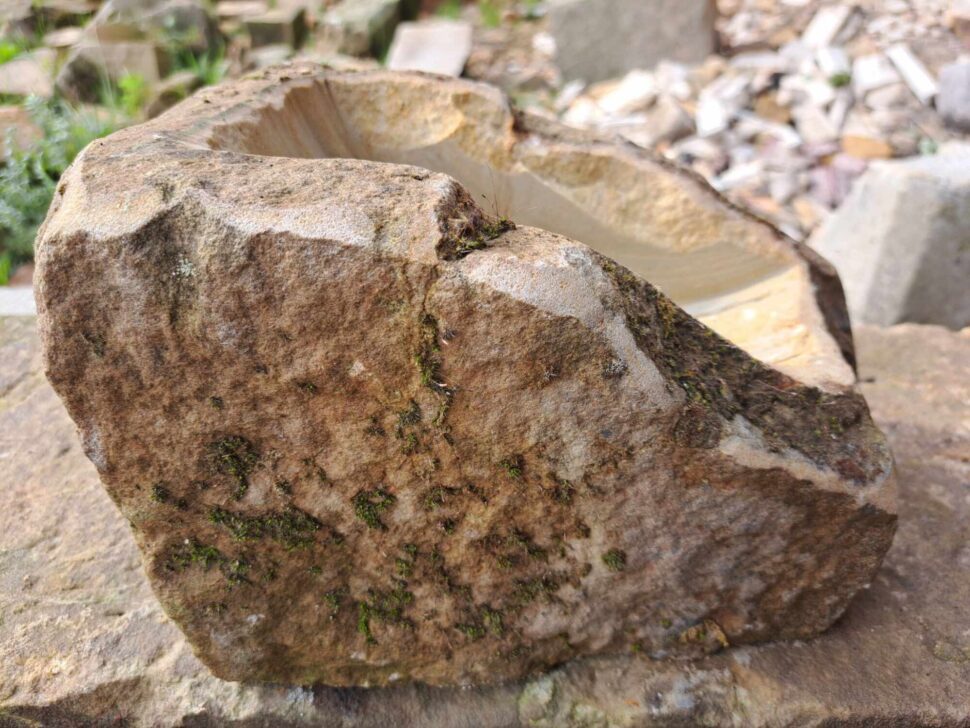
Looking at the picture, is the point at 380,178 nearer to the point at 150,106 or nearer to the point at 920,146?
the point at 150,106

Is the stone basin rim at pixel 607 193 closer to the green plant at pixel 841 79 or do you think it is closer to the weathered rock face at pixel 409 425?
the weathered rock face at pixel 409 425

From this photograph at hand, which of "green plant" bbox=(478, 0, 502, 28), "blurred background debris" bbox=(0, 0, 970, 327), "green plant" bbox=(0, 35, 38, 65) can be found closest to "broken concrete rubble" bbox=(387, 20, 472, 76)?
"blurred background debris" bbox=(0, 0, 970, 327)

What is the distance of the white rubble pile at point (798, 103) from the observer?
12.9ft

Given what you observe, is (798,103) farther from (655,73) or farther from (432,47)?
(432,47)

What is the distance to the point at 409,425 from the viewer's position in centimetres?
122

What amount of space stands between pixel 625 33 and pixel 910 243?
2515mm

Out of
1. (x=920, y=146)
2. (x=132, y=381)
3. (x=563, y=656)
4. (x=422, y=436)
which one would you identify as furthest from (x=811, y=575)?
(x=920, y=146)

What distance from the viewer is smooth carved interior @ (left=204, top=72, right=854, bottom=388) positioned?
1.80 metres

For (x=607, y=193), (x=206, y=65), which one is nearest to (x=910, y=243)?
(x=607, y=193)

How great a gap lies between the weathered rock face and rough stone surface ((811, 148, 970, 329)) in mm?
1250

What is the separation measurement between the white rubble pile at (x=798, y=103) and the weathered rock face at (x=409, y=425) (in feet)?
8.29

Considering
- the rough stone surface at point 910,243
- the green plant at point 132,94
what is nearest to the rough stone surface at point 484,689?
the rough stone surface at point 910,243

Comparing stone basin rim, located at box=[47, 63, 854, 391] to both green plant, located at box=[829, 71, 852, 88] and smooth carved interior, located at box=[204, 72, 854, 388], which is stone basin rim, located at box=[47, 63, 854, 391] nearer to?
smooth carved interior, located at box=[204, 72, 854, 388]

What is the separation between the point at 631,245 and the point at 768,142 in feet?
8.53
